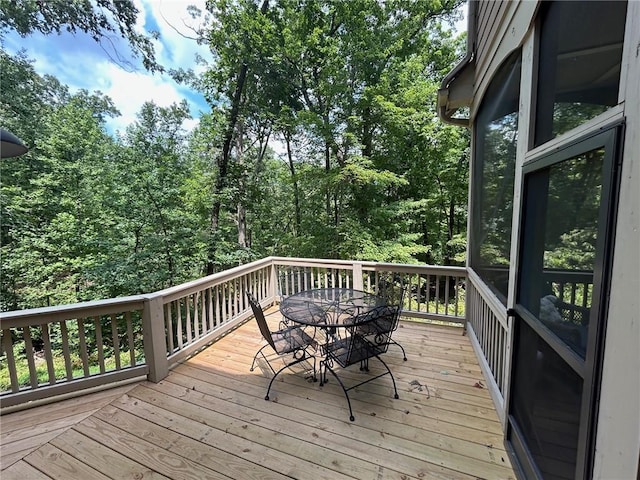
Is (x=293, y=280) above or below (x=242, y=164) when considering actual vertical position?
below

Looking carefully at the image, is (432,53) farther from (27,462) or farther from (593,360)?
(27,462)

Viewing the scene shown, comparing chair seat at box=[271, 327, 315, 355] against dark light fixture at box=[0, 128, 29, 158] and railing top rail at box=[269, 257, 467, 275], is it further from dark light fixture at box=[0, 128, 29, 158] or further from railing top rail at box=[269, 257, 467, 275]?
dark light fixture at box=[0, 128, 29, 158]

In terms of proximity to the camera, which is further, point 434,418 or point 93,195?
point 93,195

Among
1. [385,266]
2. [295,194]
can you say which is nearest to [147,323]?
[385,266]

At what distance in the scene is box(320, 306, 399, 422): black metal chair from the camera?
95.8 inches

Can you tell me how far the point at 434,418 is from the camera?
2.23 metres

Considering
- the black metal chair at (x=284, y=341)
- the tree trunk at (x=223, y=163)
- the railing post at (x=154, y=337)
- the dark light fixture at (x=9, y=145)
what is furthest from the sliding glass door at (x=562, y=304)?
the tree trunk at (x=223, y=163)


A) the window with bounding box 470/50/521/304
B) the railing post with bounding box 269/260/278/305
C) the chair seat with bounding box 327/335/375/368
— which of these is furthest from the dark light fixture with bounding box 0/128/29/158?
the railing post with bounding box 269/260/278/305

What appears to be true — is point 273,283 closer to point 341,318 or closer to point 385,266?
point 385,266

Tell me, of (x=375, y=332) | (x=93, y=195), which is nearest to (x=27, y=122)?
(x=93, y=195)

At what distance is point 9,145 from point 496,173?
3.30 m

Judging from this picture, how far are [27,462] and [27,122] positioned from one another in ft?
35.5

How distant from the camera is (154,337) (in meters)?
2.70

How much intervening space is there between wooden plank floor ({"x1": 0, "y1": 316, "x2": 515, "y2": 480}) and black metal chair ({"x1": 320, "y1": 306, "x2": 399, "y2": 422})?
122 mm
